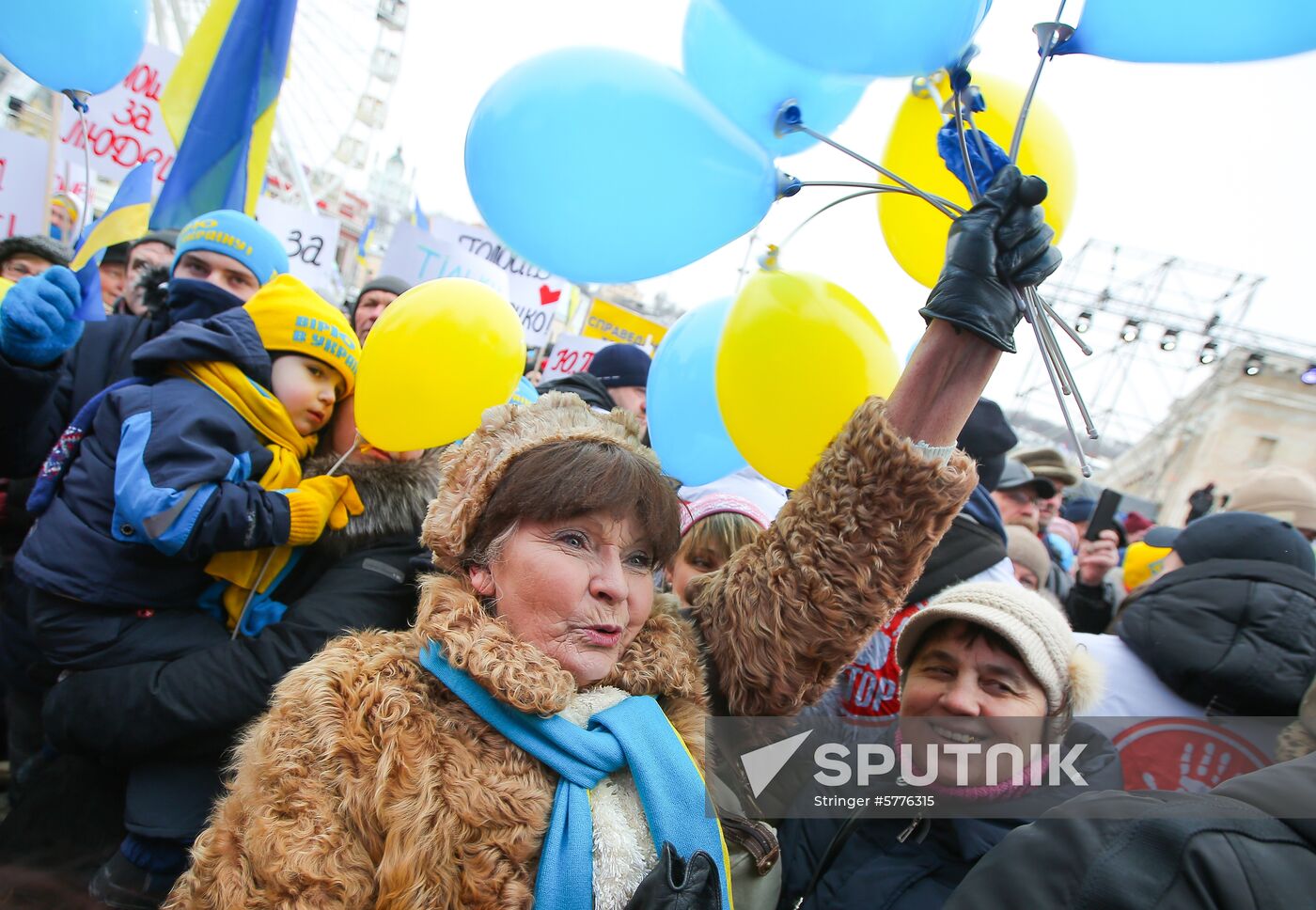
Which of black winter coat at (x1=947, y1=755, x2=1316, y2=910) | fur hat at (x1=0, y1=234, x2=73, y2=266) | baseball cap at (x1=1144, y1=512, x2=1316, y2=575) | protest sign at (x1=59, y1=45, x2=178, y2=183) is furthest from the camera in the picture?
protest sign at (x1=59, y1=45, x2=178, y2=183)

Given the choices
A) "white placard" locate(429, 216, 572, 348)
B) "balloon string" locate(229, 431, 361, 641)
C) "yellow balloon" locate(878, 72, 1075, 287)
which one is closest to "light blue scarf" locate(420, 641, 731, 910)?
"balloon string" locate(229, 431, 361, 641)

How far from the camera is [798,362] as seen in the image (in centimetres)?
141

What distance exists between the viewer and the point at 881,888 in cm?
133

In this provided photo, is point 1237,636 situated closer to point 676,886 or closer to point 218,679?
point 676,886

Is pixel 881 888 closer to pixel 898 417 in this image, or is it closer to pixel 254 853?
pixel 898 417

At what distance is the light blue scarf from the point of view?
1.05m

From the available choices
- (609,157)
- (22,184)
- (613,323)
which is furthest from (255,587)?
(613,323)

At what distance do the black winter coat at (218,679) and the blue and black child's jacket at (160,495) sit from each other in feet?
0.60

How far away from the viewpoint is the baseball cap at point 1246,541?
194 cm

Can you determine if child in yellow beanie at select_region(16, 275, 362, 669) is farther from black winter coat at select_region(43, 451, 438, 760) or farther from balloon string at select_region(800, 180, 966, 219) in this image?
balloon string at select_region(800, 180, 966, 219)

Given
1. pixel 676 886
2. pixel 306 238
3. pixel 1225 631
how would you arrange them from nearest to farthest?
pixel 676 886
pixel 1225 631
pixel 306 238

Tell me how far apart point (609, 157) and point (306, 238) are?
4.51 metres

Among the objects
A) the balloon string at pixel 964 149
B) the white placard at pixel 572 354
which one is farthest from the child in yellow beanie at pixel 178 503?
the white placard at pixel 572 354

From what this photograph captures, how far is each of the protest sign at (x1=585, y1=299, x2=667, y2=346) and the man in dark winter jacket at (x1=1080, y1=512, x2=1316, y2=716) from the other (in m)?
5.15
